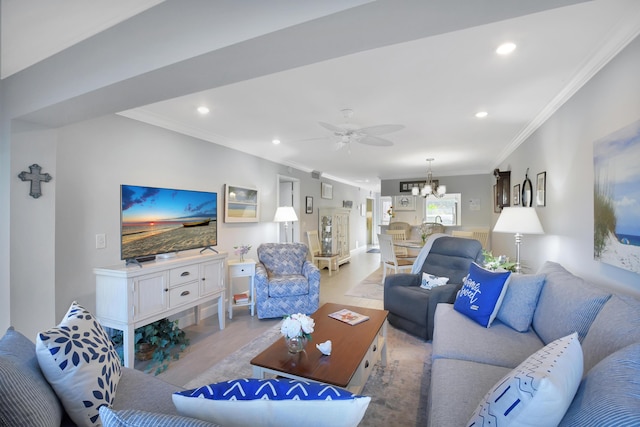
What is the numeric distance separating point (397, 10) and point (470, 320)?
2195 millimetres

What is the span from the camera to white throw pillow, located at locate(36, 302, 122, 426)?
1.04 metres

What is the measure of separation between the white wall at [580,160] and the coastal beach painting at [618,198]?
3.6 inches

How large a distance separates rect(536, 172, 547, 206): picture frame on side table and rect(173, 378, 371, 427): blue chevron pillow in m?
3.31

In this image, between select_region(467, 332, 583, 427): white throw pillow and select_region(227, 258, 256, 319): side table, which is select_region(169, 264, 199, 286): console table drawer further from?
select_region(467, 332, 583, 427): white throw pillow

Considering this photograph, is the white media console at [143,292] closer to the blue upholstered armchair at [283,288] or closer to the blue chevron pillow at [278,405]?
the blue upholstered armchair at [283,288]

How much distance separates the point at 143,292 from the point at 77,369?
1513 mm

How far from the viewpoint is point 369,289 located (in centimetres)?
499

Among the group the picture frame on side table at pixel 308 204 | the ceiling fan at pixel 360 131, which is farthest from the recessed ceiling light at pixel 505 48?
the picture frame on side table at pixel 308 204

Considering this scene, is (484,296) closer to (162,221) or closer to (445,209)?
(162,221)

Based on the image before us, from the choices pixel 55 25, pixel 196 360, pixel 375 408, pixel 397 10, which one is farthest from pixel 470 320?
pixel 55 25

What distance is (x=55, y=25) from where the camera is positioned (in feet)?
5.18

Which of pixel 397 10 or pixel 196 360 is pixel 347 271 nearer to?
pixel 196 360

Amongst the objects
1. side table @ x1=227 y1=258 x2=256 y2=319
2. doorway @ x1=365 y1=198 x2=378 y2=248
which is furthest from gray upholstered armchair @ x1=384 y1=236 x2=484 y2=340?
doorway @ x1=365 y1=198 x2=378 y2=248

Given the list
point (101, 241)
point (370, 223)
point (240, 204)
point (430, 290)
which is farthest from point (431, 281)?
point (370, 223)
